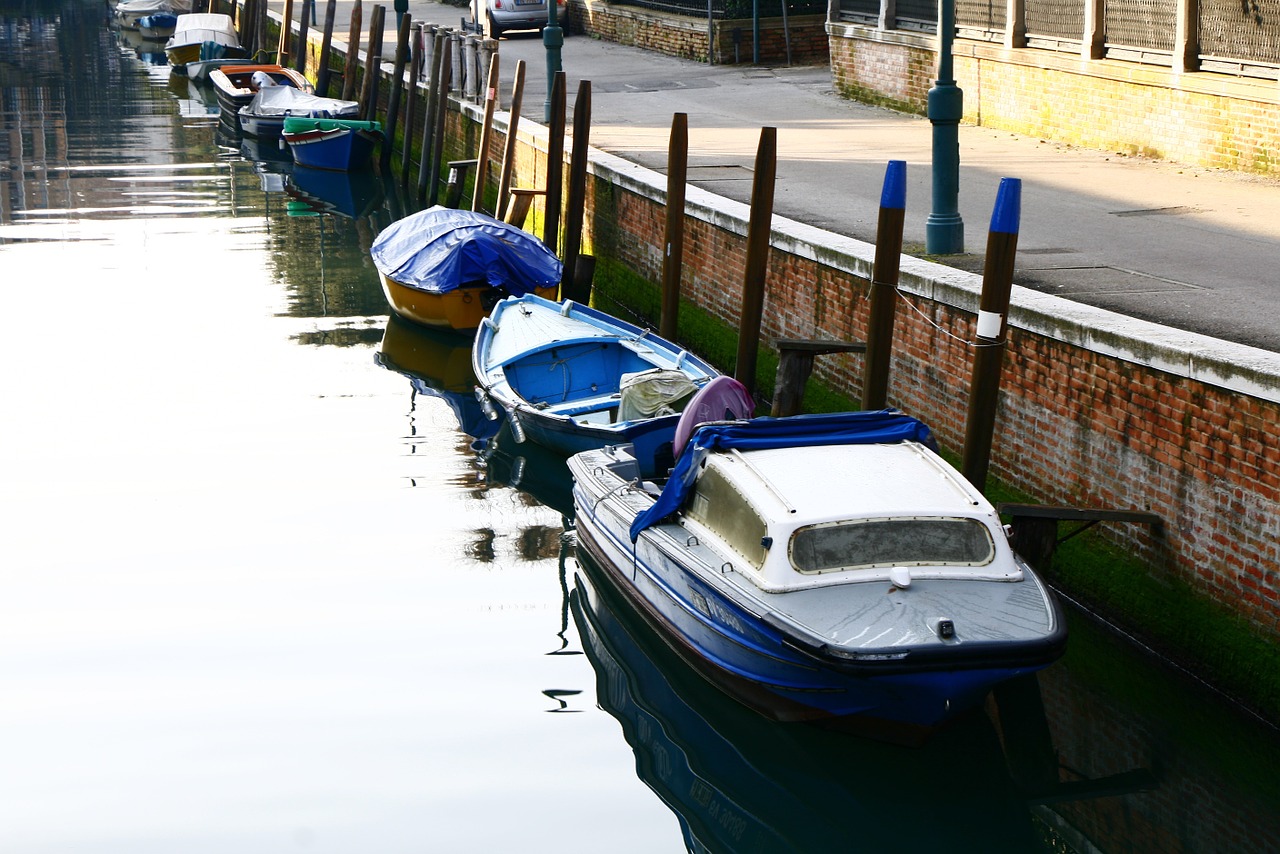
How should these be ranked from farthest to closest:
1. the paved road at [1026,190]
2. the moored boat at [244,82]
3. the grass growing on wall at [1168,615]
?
the moored boat at [244,82] < the paved road at [1026,190] < the grass growing on wall at [1168,615]

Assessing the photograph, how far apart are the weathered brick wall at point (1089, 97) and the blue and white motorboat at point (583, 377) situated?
554 cm

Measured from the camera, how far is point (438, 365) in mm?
15891

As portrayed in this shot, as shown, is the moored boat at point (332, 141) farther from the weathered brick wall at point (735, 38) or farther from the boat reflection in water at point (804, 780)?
the boat reflection in water at point (804, 780)

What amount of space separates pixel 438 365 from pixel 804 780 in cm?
900

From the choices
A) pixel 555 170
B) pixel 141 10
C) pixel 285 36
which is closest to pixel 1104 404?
pixel 555 170

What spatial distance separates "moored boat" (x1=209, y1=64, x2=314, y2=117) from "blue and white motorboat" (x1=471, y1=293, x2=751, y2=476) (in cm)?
1791

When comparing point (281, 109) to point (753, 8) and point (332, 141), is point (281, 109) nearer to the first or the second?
point (332, 141)

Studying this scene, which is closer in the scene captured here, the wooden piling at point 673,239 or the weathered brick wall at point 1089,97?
the wooden piling at point 673,239

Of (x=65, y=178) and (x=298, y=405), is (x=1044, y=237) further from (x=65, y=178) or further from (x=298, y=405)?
(x=65, y=178)

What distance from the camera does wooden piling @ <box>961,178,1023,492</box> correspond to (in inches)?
340

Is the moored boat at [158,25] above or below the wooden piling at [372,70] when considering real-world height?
above

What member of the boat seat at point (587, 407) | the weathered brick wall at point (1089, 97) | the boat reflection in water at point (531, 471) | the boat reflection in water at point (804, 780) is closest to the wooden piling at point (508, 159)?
the weathered brick wall at point (1089, 97)

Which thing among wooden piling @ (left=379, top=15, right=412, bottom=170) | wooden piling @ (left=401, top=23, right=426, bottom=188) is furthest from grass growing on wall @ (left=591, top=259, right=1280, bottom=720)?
wooden piling @ (left=379, top=15, right=412, bottom=170)

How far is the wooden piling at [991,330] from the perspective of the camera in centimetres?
864
